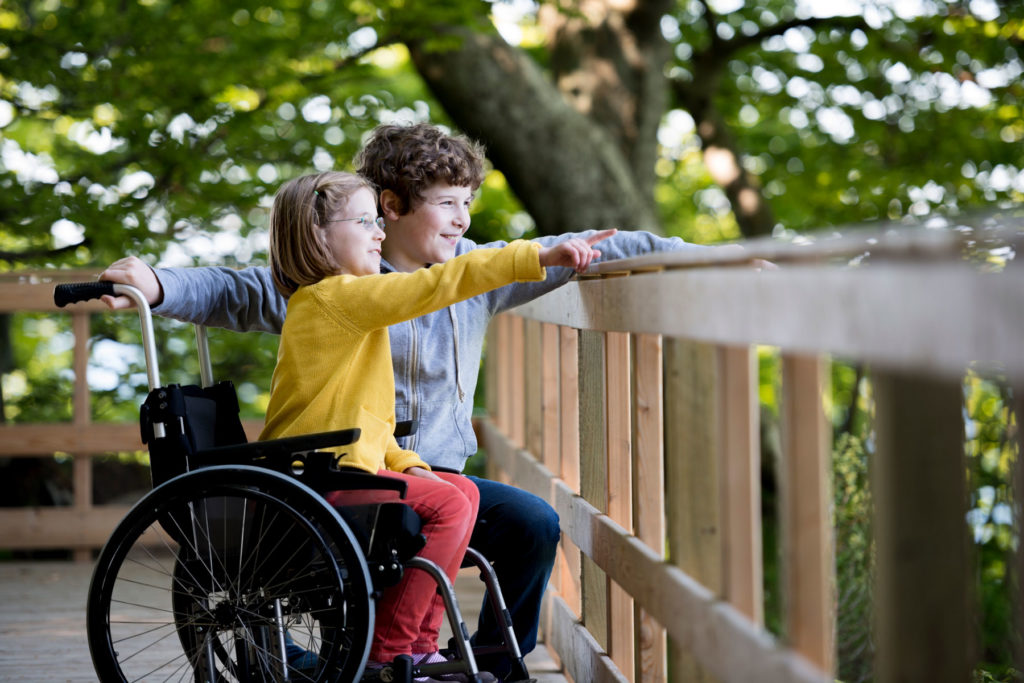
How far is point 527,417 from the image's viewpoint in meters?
2.85

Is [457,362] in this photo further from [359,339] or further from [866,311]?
[866,311]

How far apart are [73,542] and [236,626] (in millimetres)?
2248

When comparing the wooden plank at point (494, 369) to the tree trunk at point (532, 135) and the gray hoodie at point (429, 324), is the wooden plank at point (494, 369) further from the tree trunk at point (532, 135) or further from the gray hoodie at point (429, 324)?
the tree trunk at point (532, 135)

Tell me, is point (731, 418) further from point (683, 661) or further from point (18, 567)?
point (18, 567)

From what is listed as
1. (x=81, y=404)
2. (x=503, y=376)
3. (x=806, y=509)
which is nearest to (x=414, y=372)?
(x=806, y=509)

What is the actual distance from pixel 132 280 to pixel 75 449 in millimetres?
1953

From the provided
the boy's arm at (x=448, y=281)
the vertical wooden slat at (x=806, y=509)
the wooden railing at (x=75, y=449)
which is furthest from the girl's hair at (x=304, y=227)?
the wooden railing at (x=75, y=449)

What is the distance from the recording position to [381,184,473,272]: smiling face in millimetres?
2145

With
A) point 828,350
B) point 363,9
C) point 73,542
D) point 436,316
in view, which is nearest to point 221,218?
point 363,9

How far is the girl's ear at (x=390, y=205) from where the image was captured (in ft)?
7.09

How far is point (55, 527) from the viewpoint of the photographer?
369 cm

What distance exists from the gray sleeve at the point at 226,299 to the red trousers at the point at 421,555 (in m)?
0.55

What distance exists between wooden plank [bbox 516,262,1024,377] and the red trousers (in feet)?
1.67

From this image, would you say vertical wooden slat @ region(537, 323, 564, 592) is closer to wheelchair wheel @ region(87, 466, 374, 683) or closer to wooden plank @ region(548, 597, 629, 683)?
wooden plank @ region(548, 597, 629, 683)
